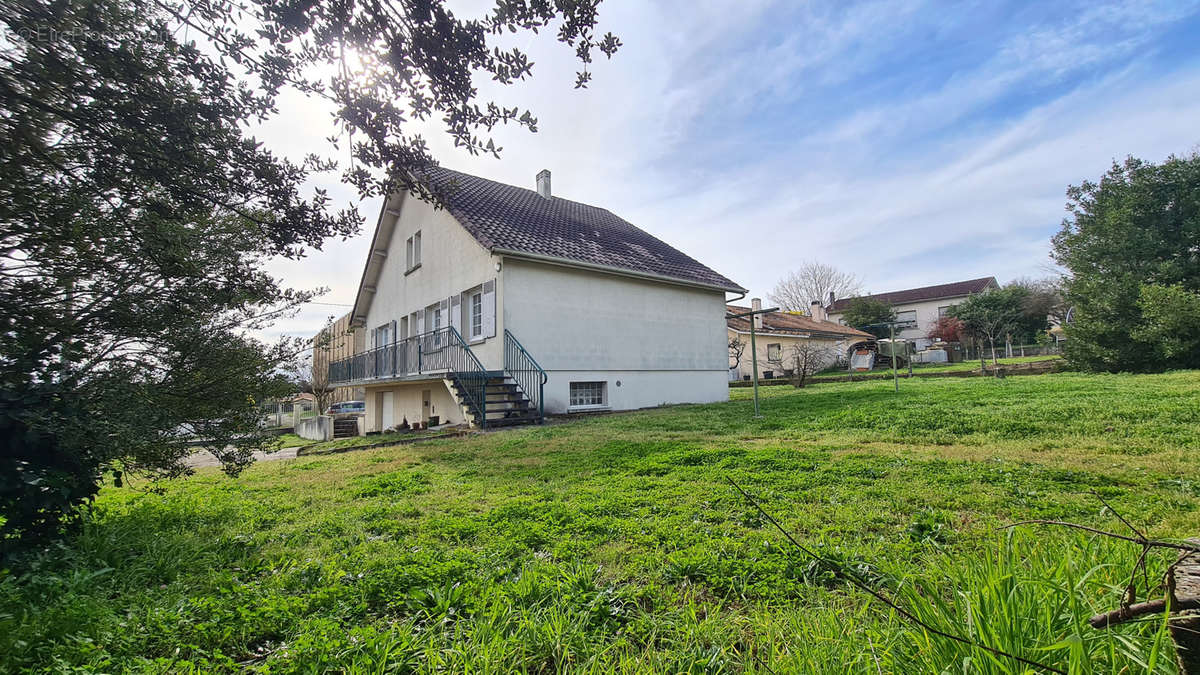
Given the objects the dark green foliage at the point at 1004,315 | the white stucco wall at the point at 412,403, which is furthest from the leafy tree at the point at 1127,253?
the white stucco wall at the point at 412,403

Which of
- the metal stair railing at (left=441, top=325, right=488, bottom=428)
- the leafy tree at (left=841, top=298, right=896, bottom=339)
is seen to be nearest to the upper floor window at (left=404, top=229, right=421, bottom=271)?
the metal stair railing at (left=441, top=325, right=488, bottom=428)

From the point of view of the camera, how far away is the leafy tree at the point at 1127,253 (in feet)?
47.0

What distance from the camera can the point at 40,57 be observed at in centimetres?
260

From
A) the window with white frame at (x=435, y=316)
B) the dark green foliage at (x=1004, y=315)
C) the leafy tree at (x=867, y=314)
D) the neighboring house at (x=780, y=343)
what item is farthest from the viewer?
the leafy tree at (x=867, y=314)

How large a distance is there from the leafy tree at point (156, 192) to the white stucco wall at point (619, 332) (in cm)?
777

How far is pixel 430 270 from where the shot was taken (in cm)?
1516

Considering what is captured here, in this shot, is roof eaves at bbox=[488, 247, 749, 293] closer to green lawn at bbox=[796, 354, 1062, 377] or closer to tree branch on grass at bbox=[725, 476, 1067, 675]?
green lawn at bbox=[796, 354, 1062, 377]

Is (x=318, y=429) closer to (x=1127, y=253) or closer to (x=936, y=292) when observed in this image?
(x=1127, y=253)

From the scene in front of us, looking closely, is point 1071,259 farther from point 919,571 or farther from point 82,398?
point 82,398

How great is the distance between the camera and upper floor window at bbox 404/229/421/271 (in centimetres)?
1616

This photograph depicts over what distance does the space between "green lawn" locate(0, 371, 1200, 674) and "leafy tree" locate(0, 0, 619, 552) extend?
2.33ft

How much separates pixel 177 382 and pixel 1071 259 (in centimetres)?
2304

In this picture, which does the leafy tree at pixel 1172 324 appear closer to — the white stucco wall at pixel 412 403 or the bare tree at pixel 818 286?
the white stucco wall at pixel 412 403

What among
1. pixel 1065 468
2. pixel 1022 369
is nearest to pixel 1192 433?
pixel 1065 468
